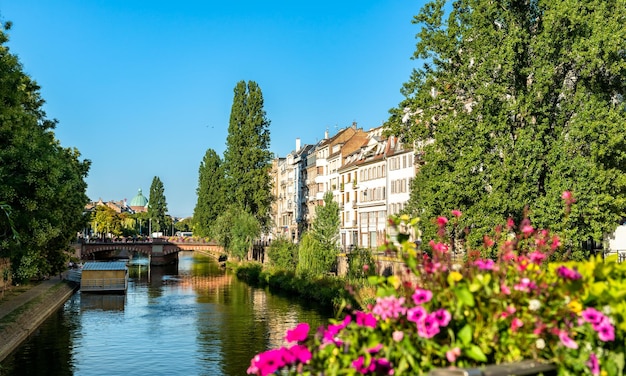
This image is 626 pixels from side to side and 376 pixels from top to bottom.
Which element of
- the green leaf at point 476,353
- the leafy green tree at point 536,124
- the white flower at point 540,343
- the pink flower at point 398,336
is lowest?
the green leaf at point 476,353

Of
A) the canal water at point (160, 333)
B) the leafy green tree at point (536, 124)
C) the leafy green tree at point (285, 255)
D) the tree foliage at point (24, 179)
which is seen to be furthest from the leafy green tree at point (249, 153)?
the leafy green tree at point (536, 124)

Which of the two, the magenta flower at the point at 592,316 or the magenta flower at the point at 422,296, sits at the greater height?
the magenta flower at the point at 422,296

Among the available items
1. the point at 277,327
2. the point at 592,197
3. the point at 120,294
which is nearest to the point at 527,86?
the point at 592,197

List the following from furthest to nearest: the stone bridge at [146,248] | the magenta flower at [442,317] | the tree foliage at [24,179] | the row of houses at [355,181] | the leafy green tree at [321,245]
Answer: the stone bridge at [146,248], the row of houses at [355,181], the leafy green tree at [321,245], the tree foliage at [24,179], the magenta flower at [442,317]

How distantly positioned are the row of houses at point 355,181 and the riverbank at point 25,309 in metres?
22.9

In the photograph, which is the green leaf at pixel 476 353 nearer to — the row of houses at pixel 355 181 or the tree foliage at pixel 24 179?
the tree foliage at pixel 24 179

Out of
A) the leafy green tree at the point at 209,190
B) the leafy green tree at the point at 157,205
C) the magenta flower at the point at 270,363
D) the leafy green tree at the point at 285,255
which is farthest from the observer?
the leafy green tree at the point at 157,205

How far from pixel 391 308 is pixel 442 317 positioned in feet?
1.72

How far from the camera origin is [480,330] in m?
6.53

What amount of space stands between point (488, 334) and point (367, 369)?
46.0 inches

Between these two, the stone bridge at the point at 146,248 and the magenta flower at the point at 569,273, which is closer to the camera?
the magenta flower at the point at 569,273

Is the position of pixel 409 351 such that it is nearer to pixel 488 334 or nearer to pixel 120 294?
pixel 488 334

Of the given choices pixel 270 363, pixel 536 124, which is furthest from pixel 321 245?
pixel 270 363

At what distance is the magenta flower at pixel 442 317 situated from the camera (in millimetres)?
6207
